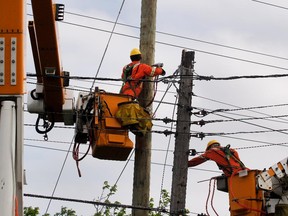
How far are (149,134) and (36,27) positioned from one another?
9.11ft

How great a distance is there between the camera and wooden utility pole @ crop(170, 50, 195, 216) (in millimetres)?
13125

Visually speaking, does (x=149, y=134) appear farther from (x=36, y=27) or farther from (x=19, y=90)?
(x=19, y=90)

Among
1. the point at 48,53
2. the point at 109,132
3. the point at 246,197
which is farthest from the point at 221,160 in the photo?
the point at 48,53

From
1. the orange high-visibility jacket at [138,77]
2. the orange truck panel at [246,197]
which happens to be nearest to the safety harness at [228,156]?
the orange truck panel at [246,197]

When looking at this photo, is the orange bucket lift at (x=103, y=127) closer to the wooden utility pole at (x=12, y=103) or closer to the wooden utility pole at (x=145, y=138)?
the wooden utility pole at (x=145, y=138)

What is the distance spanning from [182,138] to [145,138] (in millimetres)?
741

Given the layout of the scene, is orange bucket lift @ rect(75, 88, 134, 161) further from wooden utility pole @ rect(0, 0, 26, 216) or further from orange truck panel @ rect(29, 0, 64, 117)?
wooden utility pole @ rect(0, 0, 26, 216)

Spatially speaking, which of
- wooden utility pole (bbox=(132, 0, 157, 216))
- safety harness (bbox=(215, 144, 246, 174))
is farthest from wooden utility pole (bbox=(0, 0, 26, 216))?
safety harness (bbox=(215, 144, 246, 174))

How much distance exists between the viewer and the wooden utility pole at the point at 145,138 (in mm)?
12781

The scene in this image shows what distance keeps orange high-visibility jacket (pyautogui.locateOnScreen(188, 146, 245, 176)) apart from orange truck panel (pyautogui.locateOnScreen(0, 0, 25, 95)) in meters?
6.66

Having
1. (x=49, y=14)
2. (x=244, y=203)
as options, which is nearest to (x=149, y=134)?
(x=244, y=203)

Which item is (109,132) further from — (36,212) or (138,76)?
(36,212)

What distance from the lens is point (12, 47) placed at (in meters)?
8.07

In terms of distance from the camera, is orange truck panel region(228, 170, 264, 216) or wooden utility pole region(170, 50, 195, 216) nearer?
wooden utility pole region(170, 50, 195, 216)
